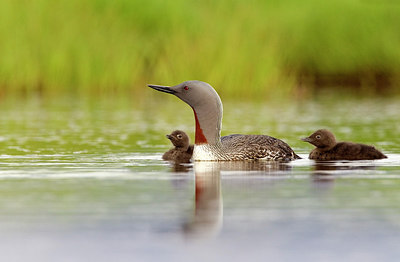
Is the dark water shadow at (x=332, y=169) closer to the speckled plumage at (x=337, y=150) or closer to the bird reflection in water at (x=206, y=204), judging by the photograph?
the speckled plumage at (x=337, y=150)

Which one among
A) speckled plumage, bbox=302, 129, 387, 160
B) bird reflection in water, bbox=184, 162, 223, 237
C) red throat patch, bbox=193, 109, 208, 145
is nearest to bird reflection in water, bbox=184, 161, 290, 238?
bird reflection in water, bbox=184, 162, 223, 237

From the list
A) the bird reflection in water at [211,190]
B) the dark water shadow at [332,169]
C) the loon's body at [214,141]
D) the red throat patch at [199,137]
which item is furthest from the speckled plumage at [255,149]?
the dark water shadow at [332,169]

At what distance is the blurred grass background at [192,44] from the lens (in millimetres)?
23734

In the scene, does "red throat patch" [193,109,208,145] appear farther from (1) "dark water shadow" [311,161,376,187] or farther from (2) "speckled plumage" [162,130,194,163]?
(1) "dark water shadow" [311,161,376,187]

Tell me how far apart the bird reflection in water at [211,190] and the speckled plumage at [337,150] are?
75 centimetres

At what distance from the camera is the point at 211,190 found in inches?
321

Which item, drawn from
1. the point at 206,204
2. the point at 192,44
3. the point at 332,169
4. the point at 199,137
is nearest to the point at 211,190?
the point at 206,204

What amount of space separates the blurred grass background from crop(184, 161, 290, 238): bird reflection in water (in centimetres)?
1319

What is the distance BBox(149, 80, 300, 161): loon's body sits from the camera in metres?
10.8

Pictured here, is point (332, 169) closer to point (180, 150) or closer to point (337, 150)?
point (337, 150)

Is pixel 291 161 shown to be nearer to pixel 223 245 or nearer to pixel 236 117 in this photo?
pixel 223 245

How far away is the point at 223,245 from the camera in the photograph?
593 cm

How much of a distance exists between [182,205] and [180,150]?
154 inches

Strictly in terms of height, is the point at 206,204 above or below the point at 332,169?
below
